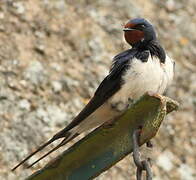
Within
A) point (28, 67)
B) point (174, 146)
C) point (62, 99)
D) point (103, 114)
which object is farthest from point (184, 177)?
point (103, 114)

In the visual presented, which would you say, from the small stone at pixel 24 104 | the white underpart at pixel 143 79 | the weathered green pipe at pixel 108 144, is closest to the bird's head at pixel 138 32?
the white underpart at pixel 143 79

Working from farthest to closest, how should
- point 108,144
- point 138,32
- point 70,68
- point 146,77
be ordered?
point 70,68
point 138,32
point 146,77
point 108,144

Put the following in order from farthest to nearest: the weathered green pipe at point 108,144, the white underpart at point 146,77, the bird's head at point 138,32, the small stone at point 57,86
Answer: the small stone at point 57,86
the bird's head at point 138,32
the white underpart at point 146,77
the weathered green pipe at point 108,144

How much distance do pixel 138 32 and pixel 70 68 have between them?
2020mm

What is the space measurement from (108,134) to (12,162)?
84.7 inches

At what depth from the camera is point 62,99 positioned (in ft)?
16.9

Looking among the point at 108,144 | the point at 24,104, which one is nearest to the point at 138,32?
the point at 108,144

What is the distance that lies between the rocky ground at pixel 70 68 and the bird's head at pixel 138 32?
1397 millimetres

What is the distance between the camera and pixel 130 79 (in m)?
3.34

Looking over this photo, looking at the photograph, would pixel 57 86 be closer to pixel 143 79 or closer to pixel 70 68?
pixel 70 68

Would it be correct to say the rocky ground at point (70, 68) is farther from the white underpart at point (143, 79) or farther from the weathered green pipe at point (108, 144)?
the weathered green pipe at point (108, 144)

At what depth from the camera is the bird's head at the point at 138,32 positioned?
3439mm

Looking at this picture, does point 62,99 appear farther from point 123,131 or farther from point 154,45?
point 123,131

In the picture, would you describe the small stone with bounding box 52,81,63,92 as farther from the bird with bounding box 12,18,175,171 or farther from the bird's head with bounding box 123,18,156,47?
the bird's head with bounding box 123,18,156,47
